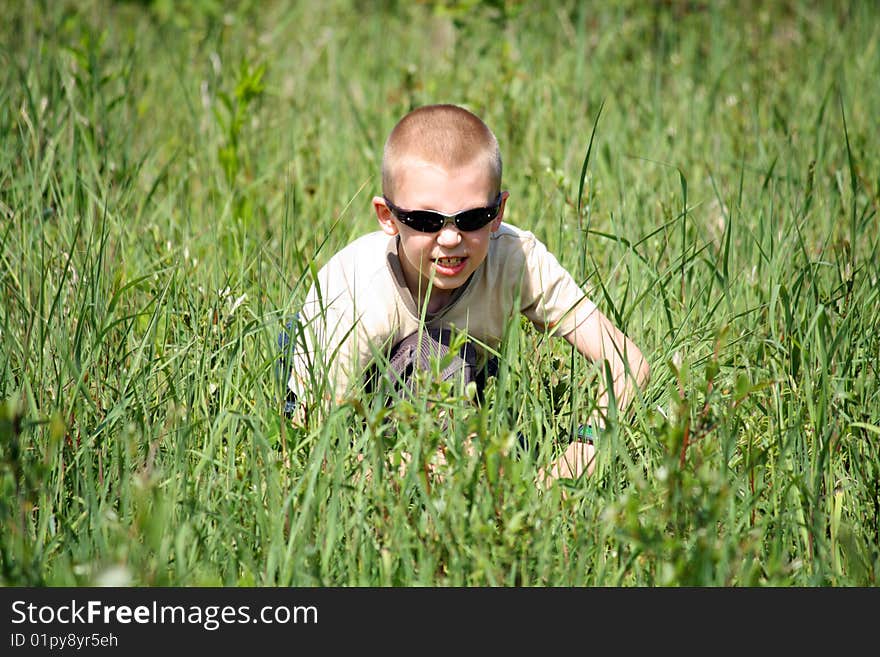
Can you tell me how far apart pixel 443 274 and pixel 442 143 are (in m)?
0.33

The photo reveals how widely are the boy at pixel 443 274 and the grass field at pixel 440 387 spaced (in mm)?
102

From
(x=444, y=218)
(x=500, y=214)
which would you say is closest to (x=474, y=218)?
(x=444, y=218)

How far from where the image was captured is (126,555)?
189 centimetres

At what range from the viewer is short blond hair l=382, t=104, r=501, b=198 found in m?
2.57

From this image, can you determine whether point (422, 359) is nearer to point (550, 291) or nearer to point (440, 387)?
point (550, 291)

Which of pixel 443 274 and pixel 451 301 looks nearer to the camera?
pixel 443 274

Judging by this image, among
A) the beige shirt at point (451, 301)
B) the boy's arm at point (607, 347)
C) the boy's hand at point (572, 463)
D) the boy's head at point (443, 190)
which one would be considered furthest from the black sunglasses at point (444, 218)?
the boy's hand at point (572, 463)

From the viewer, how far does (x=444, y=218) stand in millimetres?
2551

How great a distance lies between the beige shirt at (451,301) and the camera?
276 centimetres

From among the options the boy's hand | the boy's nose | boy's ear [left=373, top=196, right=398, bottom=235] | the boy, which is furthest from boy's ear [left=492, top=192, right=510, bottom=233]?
the boy's hand

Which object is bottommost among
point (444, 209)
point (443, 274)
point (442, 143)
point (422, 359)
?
point (422, 359)

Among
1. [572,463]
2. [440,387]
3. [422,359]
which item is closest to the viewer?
[440,387]

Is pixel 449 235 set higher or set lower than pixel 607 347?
higher

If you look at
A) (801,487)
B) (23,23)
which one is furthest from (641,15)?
(801,487)
